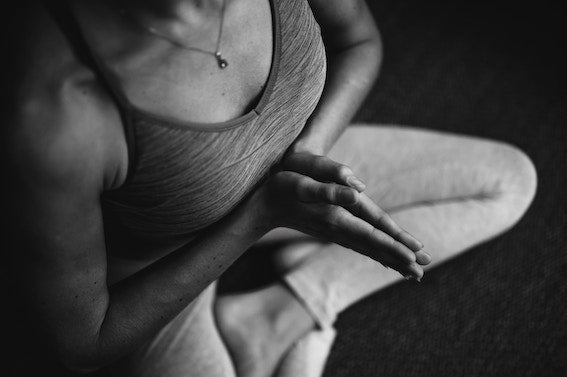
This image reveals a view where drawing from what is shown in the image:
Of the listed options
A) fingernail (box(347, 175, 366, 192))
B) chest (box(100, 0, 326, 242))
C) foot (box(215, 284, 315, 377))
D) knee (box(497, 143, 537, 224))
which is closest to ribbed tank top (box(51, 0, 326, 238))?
chest (box(100, 0, 326, 242))

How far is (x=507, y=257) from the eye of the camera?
1.36m

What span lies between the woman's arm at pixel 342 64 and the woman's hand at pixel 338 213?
151 millimetres

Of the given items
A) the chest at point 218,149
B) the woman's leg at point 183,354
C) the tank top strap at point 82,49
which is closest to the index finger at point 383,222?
the chest at point 218,149

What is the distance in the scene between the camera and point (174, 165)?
65 centimetres

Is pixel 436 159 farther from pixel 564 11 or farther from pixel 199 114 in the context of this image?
pixel 564 11

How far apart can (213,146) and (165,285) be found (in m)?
0.25

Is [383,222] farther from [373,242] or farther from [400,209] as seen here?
[400,209]

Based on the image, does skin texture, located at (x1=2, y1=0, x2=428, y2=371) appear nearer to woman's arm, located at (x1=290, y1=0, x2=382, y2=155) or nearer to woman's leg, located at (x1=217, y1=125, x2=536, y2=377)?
woman's arm, located at (x1=290, y1=0, x2=382, y2=155)

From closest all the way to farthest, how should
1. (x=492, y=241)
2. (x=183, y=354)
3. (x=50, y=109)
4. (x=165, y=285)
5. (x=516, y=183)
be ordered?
(x=50, y=109), (x=165, y=285), (x=183, y=354), (x=516, y=183), (x=492, y=241)

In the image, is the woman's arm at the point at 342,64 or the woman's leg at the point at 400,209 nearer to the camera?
the woman's arm at the point at 342,64

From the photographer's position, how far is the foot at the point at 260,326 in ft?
3.52

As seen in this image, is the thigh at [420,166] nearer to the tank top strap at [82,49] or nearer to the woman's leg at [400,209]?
the woman's leg at [400,209]

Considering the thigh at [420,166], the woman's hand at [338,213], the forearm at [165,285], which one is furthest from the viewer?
the thigh at [420,166]

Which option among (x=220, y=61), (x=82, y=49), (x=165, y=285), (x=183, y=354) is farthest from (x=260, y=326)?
(x=82, y=49)
